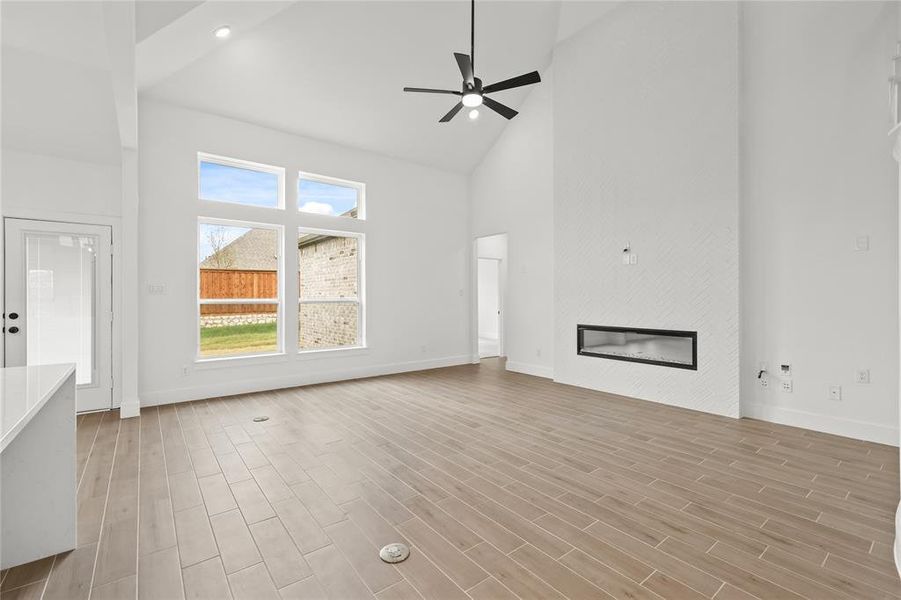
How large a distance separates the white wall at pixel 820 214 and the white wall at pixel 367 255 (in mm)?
4383

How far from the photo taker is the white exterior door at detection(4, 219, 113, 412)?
4.25 m

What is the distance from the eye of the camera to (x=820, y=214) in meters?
3.84

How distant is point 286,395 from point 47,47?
12.6 ft

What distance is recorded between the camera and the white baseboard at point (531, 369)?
6.40 meters

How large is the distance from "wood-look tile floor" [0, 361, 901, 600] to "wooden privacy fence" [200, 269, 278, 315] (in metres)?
1.60

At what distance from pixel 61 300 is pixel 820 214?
7.43m

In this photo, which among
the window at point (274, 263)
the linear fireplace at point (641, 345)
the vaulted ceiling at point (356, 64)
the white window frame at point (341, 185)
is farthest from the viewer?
the white window frame at point (341, 185)

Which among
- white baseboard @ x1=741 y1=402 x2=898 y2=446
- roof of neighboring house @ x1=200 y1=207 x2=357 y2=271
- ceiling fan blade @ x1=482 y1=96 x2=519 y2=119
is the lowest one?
white baseboard @ x1=741 y1=402 x2=898 y2=446

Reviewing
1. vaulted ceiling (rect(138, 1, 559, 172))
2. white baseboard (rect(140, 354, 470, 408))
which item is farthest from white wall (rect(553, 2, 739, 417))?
white baseboard (rect(140, 354, 470, 408))

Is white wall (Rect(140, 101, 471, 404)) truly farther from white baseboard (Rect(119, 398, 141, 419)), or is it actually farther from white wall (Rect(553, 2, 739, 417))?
white wall (Rect(553, 2, 739, 417))

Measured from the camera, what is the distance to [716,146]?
14.5 ft

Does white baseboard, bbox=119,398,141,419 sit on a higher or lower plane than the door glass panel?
lower

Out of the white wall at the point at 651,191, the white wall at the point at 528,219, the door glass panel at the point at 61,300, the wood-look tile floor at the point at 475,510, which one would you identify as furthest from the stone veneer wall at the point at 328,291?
the white wall at the point at 651,191

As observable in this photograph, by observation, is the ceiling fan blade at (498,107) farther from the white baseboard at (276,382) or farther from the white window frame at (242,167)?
the white baseboard at (276,382)
